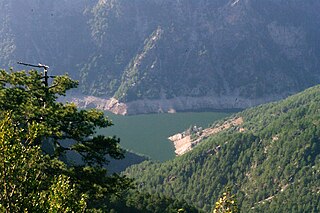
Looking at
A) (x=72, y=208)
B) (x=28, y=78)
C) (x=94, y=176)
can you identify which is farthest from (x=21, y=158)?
(x=28, y=78)

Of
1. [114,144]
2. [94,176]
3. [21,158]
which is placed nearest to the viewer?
[21,158]

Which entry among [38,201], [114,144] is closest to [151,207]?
[114,144]

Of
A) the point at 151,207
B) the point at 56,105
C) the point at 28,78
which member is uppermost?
the point at 151,207

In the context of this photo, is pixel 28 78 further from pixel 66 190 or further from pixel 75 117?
pixel 66 190

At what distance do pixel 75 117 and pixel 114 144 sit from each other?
13.7ft

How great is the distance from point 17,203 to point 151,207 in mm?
120072

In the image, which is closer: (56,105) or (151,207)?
(56,105)

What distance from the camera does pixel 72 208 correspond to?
21.9 meters

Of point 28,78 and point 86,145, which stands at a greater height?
point 28,78

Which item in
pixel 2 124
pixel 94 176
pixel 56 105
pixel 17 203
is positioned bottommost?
pixel 17 203

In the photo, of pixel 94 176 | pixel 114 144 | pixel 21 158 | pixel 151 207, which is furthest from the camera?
pixel 151 207

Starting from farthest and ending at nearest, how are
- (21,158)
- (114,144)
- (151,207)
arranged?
(151,207) → (114,144) → (21,158)

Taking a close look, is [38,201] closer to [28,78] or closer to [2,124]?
[2,124]

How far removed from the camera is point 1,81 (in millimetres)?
40656
